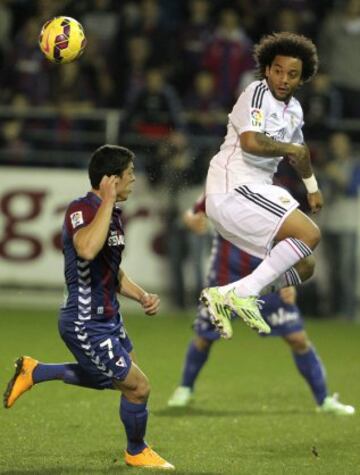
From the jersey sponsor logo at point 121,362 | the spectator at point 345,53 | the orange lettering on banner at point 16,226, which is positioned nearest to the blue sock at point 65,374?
the jersey sponsor logo at point 121,362

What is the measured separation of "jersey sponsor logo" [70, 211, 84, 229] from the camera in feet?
22.3

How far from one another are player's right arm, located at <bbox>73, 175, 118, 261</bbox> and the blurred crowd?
692cm

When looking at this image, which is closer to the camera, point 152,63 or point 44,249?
point 44,249

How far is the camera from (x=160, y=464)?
708 cm

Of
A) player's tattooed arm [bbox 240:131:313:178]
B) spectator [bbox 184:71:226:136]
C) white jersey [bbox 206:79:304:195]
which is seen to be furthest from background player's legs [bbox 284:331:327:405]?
spectator [bbox 184:71:226:136]

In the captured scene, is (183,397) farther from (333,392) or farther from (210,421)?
(333,392)

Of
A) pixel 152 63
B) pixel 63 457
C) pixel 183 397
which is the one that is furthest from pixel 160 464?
pixel 152 63

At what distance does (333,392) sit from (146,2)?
758 cm

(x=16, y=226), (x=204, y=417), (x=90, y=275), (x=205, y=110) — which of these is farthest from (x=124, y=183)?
(x=205, y=110)

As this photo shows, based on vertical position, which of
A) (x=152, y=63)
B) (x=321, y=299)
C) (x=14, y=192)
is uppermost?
(x=152, y=63)

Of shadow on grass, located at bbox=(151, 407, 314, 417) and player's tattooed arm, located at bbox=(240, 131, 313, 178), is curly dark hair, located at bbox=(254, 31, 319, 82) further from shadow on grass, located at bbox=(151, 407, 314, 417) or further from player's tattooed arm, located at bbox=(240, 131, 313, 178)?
shadow on grass, located at bbox=(151, 407, 314, 417)

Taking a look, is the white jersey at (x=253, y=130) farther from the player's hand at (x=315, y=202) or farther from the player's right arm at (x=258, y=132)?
the player's hand at (x=315, y=202)

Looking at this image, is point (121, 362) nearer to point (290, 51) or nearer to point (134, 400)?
point (134, 400)

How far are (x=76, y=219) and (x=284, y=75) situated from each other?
169 cm
